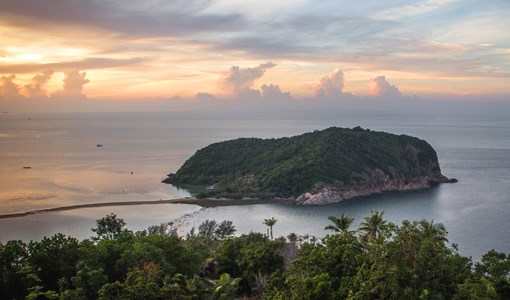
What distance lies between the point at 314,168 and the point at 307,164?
1.99m

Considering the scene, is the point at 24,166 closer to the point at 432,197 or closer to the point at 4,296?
the point at 432,197

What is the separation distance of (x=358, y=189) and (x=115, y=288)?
66.8 m

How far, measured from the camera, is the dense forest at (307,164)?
8200 centimetres

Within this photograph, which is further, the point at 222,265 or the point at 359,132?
the point at 359,132

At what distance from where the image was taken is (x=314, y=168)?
83.8 metres

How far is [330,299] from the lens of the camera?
1745cm

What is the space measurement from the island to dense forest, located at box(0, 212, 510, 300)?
49.8 meters

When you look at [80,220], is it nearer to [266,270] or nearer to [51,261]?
[266,270]

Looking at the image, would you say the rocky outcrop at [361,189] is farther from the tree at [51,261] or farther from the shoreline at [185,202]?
the tree at [51,261]

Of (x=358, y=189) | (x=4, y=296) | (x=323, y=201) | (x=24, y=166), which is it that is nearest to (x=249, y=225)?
(x=323, y=201)

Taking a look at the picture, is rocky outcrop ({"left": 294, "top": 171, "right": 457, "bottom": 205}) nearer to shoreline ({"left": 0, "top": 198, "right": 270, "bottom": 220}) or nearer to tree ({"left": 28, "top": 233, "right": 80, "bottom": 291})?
shoreline ({"left": 0, "top": 198, "right": 270, "bottom": 220})

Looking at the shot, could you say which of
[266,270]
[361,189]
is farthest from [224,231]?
[361,189]

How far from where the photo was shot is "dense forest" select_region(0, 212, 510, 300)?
16.9 m

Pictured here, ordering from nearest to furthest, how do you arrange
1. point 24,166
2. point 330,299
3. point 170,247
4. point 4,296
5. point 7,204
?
point 330,299 < point 4,296 < point 170,247 < point 7,204 < point 24,166
